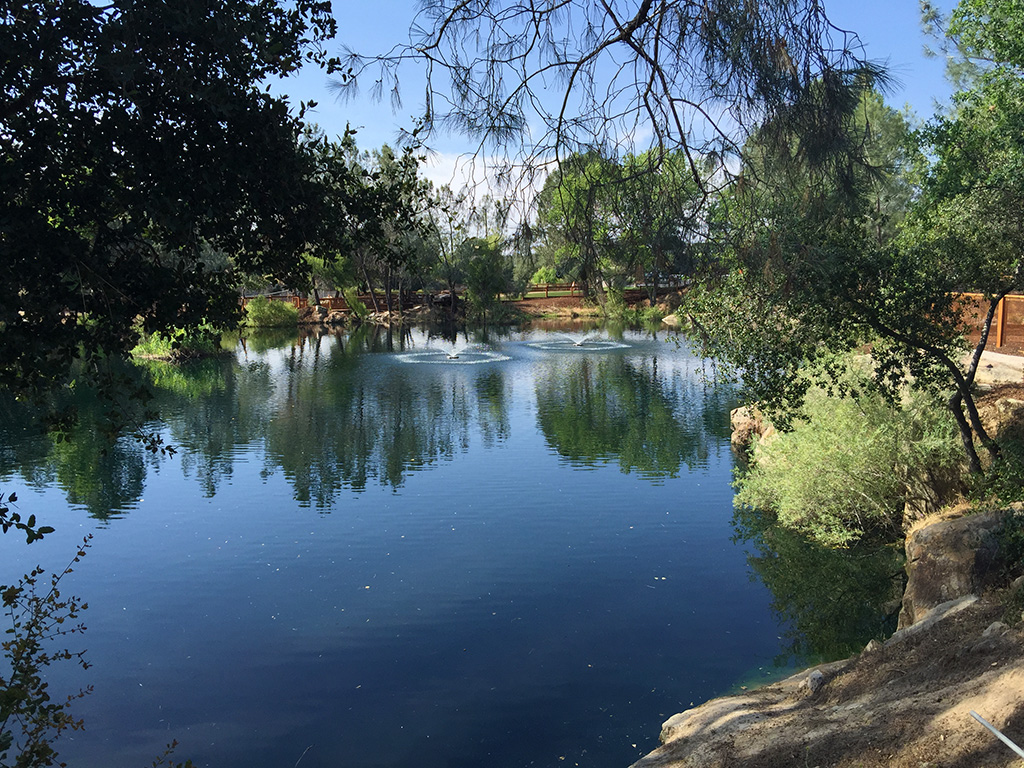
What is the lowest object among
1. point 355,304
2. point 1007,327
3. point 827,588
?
point 827,588

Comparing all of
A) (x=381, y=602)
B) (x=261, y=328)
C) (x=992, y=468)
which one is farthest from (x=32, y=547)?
(x=261, y=328)

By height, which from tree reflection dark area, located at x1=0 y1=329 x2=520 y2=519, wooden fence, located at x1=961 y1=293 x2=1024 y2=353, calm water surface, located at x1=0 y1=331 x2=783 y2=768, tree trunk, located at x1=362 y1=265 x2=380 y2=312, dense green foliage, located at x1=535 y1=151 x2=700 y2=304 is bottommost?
calm water surface, located at x1=0 y1=331 x2=783 y2=768

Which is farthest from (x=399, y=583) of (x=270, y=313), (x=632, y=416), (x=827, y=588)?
(x=270, y=313)

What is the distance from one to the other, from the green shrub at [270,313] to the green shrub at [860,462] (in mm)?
40398

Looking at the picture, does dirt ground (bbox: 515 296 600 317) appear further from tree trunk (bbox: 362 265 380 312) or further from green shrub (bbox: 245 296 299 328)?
green shrub (bbox: 245 296 299 328)

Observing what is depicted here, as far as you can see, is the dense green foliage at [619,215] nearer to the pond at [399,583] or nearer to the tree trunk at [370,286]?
the pond at [399,583]

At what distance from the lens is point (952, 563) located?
7.45 metres

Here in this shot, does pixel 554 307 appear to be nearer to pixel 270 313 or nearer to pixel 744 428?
pixel 270 313

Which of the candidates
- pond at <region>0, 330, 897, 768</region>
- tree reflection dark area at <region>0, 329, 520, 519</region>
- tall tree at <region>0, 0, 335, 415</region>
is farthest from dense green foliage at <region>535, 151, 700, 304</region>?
tree reflection dark area at <region>0, 329, 520, 519</region>

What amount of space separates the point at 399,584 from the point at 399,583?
32mm

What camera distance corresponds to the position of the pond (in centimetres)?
707

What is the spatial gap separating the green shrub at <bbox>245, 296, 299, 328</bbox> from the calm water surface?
28402mm

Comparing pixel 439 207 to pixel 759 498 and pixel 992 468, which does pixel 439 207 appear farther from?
pixel 759 498

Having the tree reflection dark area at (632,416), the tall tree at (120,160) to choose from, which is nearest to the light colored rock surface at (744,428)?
→ the tree reflection dark area at (632,416)
